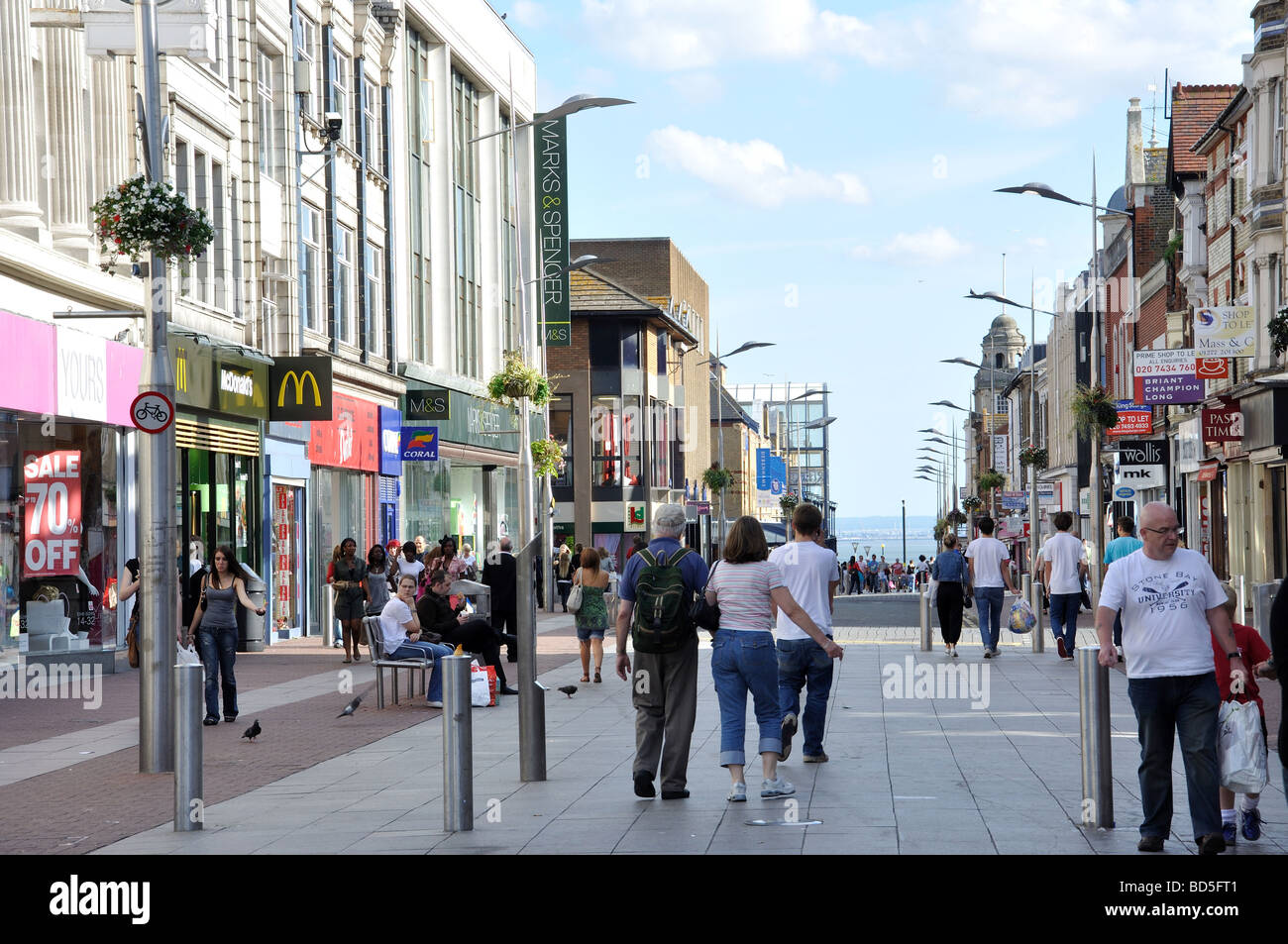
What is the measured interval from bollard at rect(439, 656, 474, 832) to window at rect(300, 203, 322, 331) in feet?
74.0

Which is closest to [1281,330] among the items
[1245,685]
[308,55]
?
[308,55]

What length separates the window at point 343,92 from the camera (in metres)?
34.1

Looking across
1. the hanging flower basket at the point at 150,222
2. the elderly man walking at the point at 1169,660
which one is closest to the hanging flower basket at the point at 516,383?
the hanging flower basket at the point at 150,222

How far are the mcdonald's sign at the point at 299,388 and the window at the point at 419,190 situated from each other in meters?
9.92

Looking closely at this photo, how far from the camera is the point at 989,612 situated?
23031mm

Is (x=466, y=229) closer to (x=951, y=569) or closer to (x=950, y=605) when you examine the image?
(x=951, y=569)

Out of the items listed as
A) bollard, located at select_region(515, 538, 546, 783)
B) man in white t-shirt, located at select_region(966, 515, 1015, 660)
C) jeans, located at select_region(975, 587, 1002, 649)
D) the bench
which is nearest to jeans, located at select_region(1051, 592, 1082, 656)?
man in white t-shirt, located at select_region(966, 515, 1015, 660)

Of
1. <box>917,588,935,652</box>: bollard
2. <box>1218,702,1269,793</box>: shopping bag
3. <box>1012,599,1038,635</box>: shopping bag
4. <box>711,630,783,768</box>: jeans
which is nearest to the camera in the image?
<box>1218,702,1269,793</box>: shopping bag

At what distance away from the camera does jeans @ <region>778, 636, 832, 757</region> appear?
40.5ft

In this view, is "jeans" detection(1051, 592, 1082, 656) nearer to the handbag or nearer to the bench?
the bench

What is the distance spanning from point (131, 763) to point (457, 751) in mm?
4784

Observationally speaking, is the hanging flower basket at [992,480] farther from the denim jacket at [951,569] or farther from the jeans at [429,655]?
the jeans at [429,655]
